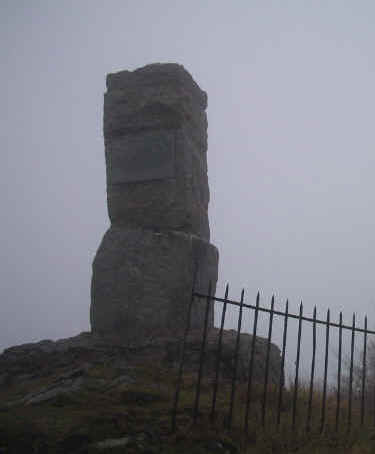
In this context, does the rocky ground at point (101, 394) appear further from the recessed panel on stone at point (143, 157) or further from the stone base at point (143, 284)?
the recessed panel on stone at point (143, 157)

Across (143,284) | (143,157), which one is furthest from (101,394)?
(143,157)

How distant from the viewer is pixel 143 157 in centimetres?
742

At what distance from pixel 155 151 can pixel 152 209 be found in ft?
3.22

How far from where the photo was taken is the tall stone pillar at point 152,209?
6707mm

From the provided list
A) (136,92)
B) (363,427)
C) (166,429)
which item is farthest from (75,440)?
(136,92)

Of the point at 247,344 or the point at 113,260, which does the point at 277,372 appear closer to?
the point at 247,344

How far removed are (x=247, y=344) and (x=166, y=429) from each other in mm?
2843

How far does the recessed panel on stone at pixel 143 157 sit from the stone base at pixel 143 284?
97 centimetres

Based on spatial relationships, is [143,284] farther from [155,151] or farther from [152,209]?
[155,151]

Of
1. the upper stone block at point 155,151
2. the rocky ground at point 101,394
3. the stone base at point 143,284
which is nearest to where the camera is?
the rocky ground at point 101,394

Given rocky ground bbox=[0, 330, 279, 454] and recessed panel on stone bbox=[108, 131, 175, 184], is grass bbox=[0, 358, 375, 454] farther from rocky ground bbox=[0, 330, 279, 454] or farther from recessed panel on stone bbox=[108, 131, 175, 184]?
recessed panel on stone bbox=[108, 131, 175, 184]

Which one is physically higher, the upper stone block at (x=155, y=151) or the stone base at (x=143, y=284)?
the upper stone block at (x=155, y=151)

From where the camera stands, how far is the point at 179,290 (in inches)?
268

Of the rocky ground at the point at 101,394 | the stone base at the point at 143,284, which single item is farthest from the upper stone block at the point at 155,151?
the rocky ground at the point at 101,394
